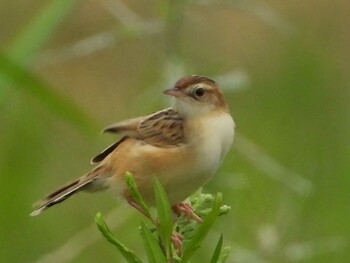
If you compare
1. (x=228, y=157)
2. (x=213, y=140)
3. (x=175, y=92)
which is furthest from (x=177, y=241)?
(x=228, y=157)

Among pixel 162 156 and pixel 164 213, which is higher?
pixel 162 156

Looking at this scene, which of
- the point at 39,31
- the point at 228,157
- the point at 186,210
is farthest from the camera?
the point at 228,157

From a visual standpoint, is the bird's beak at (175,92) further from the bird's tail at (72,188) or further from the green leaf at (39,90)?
the green leaf at (39,90)

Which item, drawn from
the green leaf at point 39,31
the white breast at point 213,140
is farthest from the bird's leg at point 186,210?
the green leaf at point 39,31

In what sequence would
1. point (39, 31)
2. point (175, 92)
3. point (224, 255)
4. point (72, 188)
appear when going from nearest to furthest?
point (224, 255), point (39, 31), point (72, 188), point (175, 92)

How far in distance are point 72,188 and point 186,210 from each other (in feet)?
1.47

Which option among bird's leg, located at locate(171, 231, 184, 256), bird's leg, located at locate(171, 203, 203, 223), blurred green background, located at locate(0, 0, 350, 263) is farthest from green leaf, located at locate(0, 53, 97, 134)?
bird's leg, located at locate(171, 231, 184, 256)

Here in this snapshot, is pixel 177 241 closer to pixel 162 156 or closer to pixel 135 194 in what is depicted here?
pixel 135 194

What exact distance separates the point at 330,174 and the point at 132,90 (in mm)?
4489

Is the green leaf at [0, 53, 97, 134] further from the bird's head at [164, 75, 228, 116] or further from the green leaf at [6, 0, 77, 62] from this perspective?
the bird's head at [164, 75, 228, 116]

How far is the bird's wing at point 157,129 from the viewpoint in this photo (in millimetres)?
3277

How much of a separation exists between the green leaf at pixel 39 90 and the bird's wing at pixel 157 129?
0.23 metres

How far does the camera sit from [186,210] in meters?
2.88

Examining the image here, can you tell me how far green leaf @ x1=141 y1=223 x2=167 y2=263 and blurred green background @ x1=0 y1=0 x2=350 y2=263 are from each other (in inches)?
23.1
